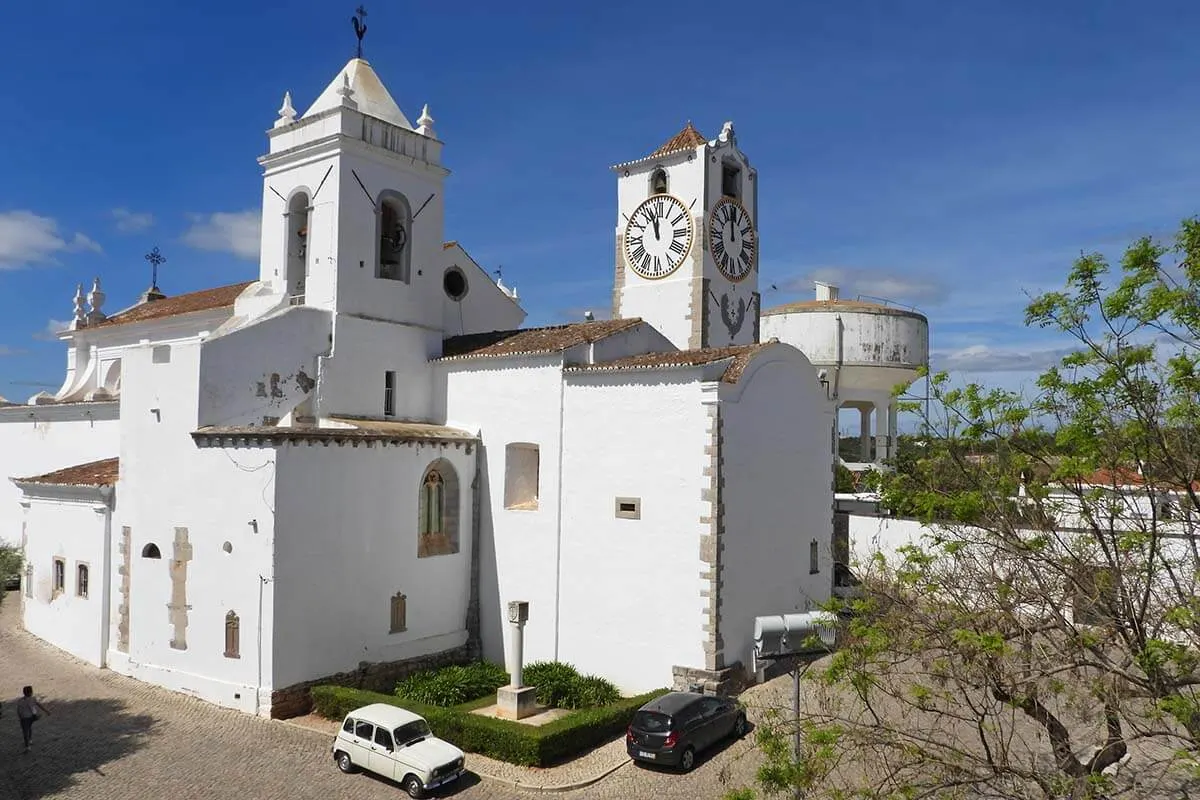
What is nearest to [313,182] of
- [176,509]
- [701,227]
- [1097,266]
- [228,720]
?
[176,509]

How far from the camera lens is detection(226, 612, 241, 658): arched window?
1892 centimetres

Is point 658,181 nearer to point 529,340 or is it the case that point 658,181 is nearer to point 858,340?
point 529,340

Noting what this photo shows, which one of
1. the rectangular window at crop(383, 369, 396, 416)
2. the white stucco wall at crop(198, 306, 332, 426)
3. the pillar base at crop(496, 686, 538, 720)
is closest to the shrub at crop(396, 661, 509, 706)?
the pillar base at crop(496, 686, 538, 720)

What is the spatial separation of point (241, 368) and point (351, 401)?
3016 mm

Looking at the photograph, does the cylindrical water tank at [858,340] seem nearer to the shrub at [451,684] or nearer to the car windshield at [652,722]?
the shrub at [451,684]

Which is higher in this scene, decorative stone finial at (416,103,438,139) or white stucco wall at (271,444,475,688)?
decorative stone finial at (416,103,438,139)

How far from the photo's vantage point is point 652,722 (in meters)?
15.9

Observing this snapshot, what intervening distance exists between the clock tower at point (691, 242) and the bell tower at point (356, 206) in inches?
238

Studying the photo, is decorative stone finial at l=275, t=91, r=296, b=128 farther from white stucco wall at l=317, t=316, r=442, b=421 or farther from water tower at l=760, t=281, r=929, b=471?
water tower at l=760, t=281, r=929, b=471

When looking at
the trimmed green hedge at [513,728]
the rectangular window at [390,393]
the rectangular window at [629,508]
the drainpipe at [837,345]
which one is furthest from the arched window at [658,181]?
the trimmed green hedge at [513,728]

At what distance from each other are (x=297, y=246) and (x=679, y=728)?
16820 millimetres

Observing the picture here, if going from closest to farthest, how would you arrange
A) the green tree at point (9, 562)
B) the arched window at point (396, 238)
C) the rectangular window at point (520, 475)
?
the rectangular window at point (520, 475), the arched window at point (396, 238), the green tree at point (9, 562)

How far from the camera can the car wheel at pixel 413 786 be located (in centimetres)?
1490

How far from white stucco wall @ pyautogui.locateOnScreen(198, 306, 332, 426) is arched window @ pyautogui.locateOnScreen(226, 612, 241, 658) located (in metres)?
4.57
